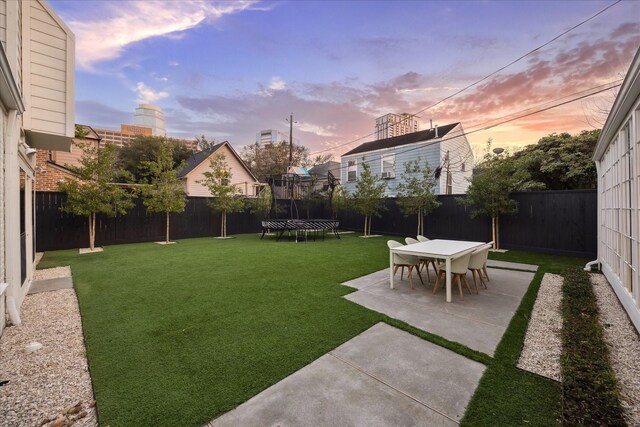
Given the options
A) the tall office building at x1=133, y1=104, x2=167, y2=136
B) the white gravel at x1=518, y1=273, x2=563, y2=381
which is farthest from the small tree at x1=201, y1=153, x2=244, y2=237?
the tall office building at x1=133, y1=104, x2=167, y2=136

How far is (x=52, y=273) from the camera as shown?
220 inches

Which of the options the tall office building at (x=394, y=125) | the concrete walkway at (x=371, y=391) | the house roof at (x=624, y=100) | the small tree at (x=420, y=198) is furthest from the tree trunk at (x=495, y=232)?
the tall office building at (x=394, y=125)

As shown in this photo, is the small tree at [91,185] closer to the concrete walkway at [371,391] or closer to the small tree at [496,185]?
the concrete walkway at [371,391]

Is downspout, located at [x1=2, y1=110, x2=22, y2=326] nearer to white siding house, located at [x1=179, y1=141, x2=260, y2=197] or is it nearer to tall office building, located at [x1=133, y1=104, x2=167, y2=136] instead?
white siding house, located at [x1=179, y1=141, x2=260, y2=197]

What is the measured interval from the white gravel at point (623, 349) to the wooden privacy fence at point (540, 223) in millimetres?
3967

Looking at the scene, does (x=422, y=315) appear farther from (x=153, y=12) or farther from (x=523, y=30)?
(x=153, y=12)

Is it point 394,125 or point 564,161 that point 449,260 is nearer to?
point 564,161

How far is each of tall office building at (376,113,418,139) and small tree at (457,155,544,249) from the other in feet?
28.0

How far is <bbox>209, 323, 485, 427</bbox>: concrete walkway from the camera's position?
1663 mm

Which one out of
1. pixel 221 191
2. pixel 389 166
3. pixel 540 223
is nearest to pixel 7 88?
pixel 221 191

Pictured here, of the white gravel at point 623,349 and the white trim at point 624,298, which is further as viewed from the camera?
the white trim at point 624,298

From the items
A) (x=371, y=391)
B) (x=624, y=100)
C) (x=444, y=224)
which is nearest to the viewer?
(x=371, y=391)

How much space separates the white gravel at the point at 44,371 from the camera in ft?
5.82

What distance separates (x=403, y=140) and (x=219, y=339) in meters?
14.9
